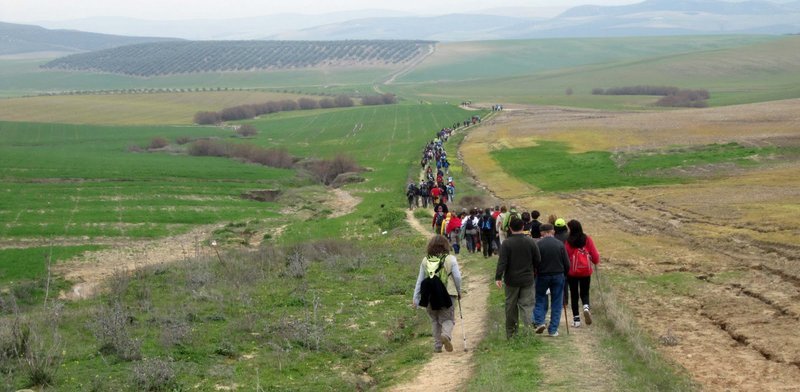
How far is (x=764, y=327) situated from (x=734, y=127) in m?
53.9

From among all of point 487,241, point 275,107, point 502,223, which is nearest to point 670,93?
point 275,107

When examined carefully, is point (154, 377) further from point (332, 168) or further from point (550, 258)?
point (332, 168)

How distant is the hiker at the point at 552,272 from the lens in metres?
13.0

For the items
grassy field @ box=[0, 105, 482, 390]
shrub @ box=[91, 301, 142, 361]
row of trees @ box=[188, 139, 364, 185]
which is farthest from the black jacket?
row of trees @ box=[188, 139, 364, 185]

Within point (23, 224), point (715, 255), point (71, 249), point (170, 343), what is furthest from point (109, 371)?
point (23, 224)

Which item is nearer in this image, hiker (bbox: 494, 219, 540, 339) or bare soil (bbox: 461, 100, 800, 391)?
bare soil (bbox: 461, 100, 800, 391)

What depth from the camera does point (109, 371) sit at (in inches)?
498

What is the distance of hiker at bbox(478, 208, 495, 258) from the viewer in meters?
22.8

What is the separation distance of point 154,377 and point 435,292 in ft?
13.5

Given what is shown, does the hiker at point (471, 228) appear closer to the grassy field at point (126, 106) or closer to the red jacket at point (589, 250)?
the red jacket at point (589, 250)

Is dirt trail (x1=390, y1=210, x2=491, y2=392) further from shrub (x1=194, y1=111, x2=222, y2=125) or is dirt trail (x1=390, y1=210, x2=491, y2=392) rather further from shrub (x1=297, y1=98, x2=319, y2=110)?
shrub (x1=297, y1=98, x2=319, y2=110)

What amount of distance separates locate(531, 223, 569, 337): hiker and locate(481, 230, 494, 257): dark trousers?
964 centimetres

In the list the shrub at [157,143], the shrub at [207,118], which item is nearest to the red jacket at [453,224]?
the shrub at [157,143]

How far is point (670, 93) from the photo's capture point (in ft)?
408
